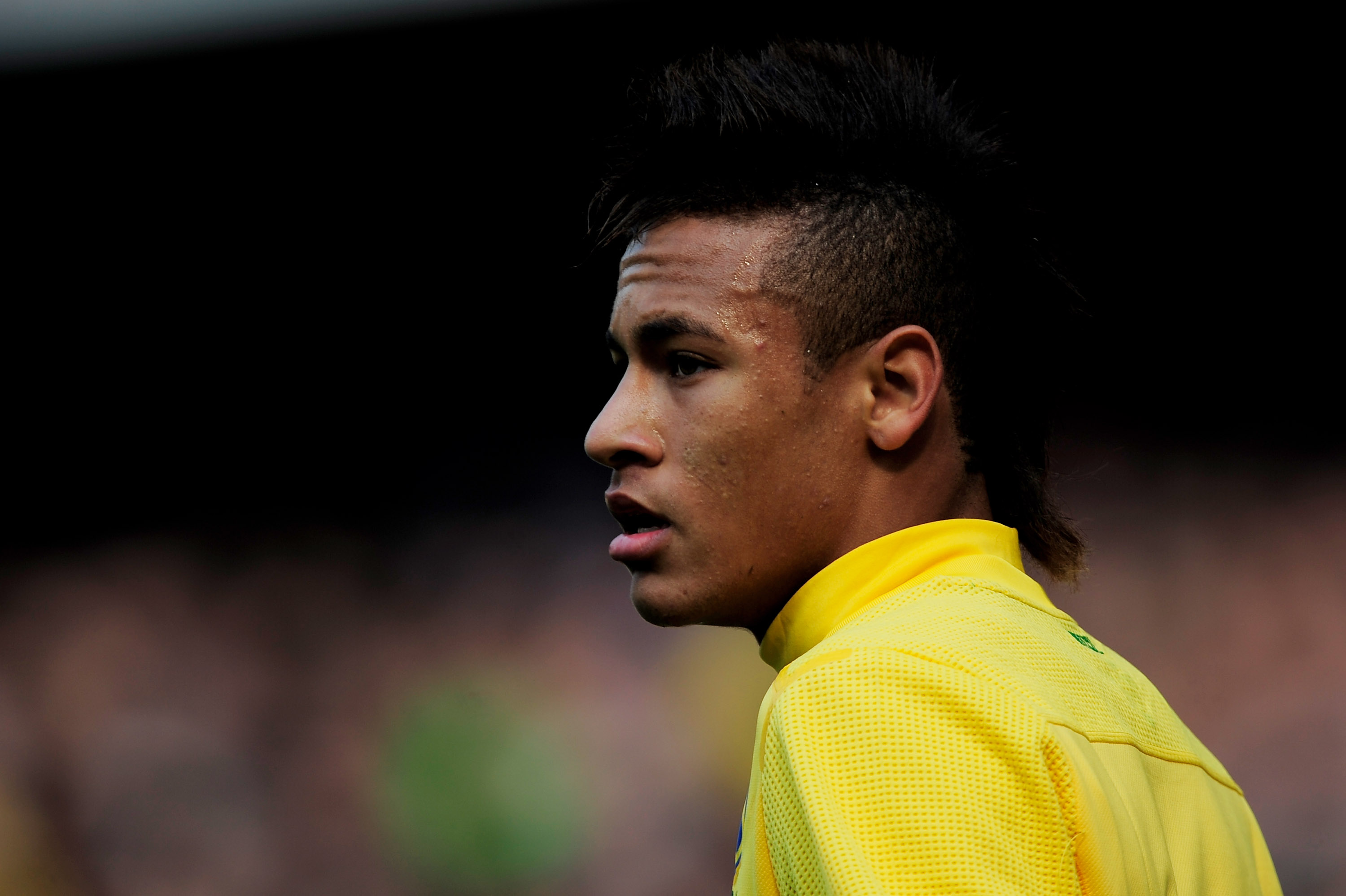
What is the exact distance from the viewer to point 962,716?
695 mm

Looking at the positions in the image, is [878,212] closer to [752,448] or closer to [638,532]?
[752,448]

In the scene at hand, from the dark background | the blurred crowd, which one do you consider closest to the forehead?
the dark background

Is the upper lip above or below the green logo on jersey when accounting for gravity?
above

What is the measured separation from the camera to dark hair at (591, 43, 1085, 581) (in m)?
1.05

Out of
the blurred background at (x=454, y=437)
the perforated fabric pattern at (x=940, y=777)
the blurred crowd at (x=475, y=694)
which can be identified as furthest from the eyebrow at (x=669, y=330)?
the blurred crowd at (x=475, y=694)

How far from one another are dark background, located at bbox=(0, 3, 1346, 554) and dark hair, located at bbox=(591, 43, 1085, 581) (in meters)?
0.84

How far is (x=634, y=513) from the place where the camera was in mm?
1035

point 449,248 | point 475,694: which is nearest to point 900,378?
point 449,248

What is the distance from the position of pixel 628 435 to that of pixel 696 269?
171 millimetres

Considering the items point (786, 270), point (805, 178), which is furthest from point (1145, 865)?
point (805, 178)

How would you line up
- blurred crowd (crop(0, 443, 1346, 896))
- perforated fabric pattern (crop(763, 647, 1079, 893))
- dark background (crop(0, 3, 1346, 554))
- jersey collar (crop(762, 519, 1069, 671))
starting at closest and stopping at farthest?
perforated fabric pattern (crop(763, 647, 1079, 893))
jersey collar (crop(762, 519, 1069, 671))
dark background (crop(0, 3, 1346, 554))
blurred crowd (crop(0, 443, 1346, 896))

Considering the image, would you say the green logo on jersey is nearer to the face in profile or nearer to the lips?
the face in profile

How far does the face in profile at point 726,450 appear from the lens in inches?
39.2

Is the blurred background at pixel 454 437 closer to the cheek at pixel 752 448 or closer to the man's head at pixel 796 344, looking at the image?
the man's head at pixel 796 344
